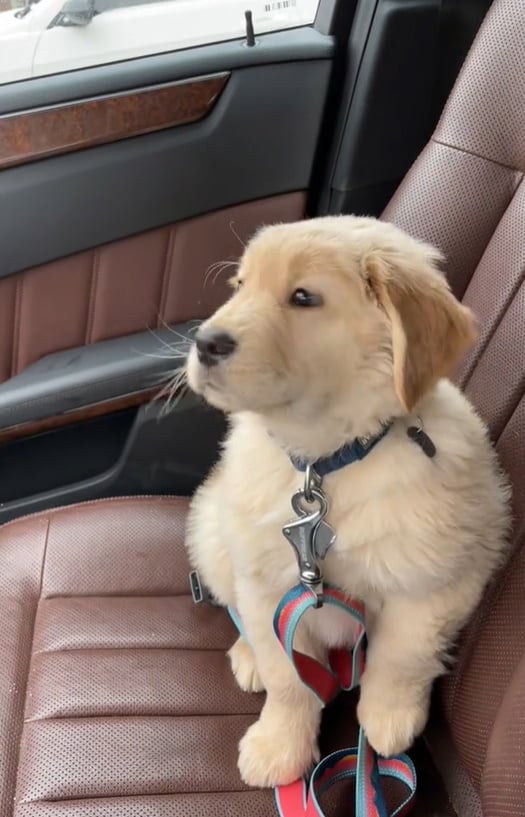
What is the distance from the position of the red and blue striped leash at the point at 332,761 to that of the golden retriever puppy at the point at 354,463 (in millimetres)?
20

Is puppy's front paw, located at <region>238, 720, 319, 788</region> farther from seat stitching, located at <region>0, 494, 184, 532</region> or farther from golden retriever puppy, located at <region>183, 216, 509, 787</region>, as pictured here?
seat stitching, located at <region>0, 494, 184, 532</region>

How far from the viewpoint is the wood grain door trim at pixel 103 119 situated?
1.68 metres

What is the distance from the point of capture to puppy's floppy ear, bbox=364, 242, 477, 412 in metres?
0.96

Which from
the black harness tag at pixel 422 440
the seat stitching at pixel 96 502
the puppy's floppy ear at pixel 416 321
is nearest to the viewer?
the puppy's floppy ear at pixel 416 321

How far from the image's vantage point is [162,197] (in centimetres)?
182

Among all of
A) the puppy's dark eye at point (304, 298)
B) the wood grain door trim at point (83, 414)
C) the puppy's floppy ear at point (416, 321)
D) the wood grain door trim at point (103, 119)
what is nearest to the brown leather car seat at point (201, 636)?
the wood grain door trim at point (83, 414)

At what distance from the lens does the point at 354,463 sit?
110 centimetres

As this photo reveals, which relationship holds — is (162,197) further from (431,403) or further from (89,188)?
(431,403)

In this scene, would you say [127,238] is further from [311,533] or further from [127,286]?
[311,533]

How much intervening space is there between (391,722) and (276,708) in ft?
0.53

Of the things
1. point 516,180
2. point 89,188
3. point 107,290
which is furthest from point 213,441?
point 516,180

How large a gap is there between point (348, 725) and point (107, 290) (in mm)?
1015

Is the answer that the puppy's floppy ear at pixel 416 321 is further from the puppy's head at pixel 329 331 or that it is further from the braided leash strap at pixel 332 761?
the braided leash strap at pixel 332 761

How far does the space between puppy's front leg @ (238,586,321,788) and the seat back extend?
196 millimetres
